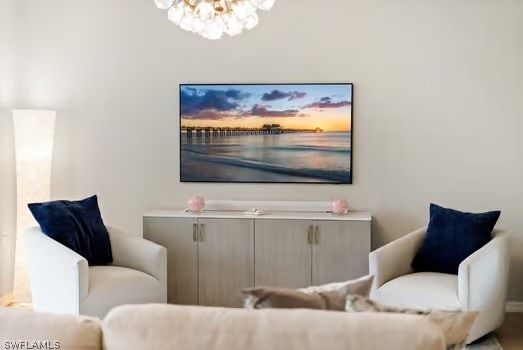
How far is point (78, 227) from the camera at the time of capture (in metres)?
4.53

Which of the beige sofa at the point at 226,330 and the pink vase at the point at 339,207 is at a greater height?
the pink vase at the point at 339,207

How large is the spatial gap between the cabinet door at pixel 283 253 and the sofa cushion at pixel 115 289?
2.93 ft

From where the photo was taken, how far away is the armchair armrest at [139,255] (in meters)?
4.59

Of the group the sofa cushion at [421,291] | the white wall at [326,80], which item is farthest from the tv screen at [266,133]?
the sofa cushion at [421,291]

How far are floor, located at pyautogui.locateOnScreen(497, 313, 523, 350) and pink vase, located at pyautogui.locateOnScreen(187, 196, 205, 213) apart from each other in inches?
94.5

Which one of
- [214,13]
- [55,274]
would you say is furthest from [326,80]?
[55,274]

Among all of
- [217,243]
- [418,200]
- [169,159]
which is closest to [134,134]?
[169,159]

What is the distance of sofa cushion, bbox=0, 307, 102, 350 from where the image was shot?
1.95 meters

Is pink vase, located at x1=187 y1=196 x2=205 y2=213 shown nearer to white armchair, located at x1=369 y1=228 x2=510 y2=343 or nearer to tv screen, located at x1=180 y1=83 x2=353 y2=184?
tv screen, located at x1=180 y1=83 x2=353 y2=184

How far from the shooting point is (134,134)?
218 inches

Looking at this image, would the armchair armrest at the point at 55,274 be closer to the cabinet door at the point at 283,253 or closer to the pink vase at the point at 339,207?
the cabinet door at the point at 283,253

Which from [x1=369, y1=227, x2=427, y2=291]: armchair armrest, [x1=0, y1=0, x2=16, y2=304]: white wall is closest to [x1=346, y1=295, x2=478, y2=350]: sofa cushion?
[x1=369, y1=227, x2=427, y2=291]: armchair armrest

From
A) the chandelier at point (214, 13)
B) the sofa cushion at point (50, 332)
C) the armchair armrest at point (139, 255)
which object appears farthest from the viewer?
the armchair armrest at point (139, 255)

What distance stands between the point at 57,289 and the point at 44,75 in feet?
7.00
